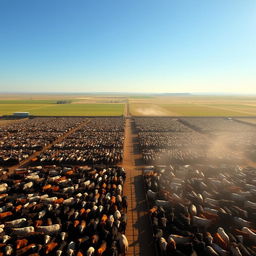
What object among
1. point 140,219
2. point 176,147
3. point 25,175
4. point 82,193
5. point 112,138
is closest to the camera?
point 140,219

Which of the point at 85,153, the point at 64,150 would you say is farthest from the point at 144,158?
the point at 64,150

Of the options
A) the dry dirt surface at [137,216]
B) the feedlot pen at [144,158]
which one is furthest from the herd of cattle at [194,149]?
the dry dirt surface at [137,216]

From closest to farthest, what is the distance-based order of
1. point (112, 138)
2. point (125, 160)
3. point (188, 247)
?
point (188, 247), point (125, 160), point (112, 138)

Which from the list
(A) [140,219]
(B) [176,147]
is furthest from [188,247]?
(B) [176,147]

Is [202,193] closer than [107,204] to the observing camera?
No

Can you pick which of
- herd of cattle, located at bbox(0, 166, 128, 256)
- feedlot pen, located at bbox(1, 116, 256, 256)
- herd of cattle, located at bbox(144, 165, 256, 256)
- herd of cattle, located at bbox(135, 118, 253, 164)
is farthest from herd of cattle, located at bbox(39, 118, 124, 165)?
herd of cattle, located at bbox(144, 165, 256, 256)

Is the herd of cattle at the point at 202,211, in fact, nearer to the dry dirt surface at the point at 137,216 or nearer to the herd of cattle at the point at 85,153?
the dry dirt surface at the point at 137,216

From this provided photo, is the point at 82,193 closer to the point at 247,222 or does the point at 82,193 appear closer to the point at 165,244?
the point at 165,244

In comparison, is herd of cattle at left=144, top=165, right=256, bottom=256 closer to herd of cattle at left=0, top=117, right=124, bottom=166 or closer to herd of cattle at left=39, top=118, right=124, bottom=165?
herd of cattle at left=39, top=118, right=124, bottom=165
